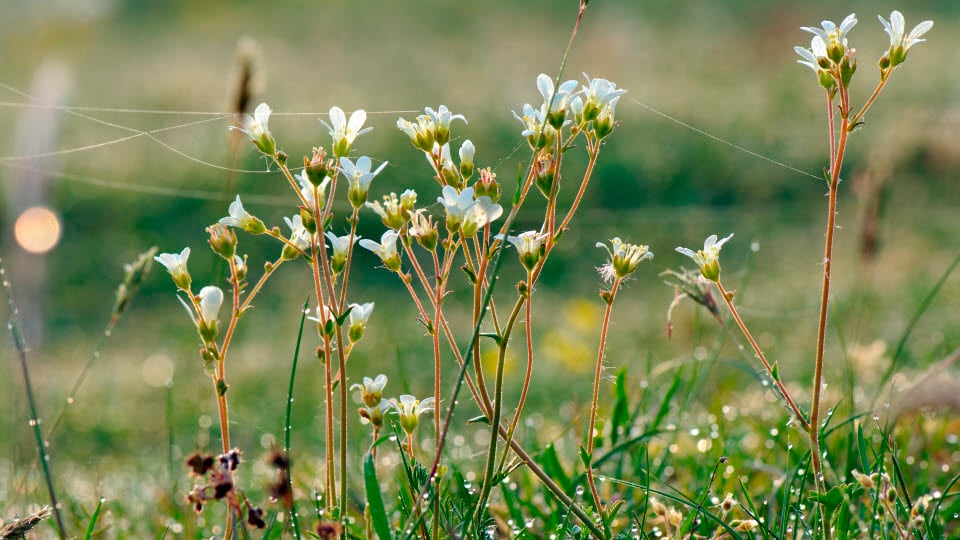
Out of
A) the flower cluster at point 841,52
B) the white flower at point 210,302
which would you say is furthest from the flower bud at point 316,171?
the flower cluster at point 841,52

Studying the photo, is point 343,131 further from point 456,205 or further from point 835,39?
point 835,39

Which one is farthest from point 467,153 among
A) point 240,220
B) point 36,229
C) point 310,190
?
point 36,229

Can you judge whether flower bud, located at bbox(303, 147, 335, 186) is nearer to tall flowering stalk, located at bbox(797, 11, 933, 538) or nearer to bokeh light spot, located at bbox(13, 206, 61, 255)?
tall flowering stalk, located at bbox(797, 11, 933, 538)

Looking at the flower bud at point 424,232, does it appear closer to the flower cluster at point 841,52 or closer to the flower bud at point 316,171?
the flower bud at point 316,171

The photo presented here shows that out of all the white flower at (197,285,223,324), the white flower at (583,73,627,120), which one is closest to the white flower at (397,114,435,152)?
the white flower at (583,73,627,120)

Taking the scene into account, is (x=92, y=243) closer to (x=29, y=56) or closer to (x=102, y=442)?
(x=102, y=442)

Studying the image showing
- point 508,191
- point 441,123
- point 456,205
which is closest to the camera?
point 456,205

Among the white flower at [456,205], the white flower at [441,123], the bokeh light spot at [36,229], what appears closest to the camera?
the white flower at [456,205]
